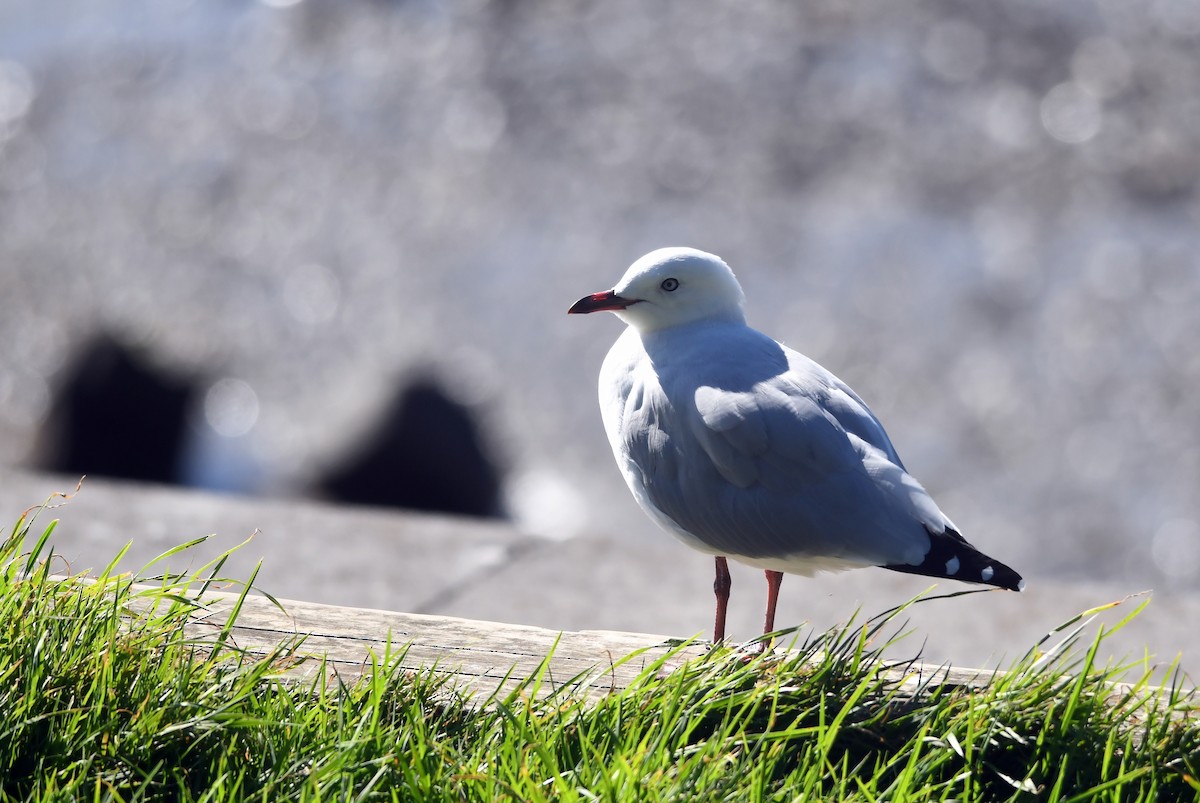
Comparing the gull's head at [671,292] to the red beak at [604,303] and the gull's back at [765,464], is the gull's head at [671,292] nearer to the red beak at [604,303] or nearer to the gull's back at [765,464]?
the red beak at [604,303]

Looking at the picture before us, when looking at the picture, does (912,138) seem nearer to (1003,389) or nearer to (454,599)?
(1003,389)

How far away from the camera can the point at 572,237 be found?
10898 millimetres

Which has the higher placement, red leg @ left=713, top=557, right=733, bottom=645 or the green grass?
red leg @ left=713, top=557, right=733, bottom=645

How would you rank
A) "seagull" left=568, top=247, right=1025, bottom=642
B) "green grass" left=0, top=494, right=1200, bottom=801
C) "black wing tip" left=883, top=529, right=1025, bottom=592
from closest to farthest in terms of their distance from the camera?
1. "green grass" left=0, top=494, right=1200, bottom=801
2. "black wing tip" left=883, top=529, right=1025, bottom=592
3. "seagull" left=568, top=247, right=1025, bottom=642

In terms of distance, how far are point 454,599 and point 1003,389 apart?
17.8 ft

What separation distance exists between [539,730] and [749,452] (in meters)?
0.77

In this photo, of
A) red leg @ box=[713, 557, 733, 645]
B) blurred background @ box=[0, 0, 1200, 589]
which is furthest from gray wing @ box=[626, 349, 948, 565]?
blurred background @ box=[0, 0, 1200, 589]

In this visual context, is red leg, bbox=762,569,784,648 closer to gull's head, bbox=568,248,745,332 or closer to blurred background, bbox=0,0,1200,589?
gull's head, bbox=568,248,745,332

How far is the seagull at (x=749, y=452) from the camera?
9.57 feet

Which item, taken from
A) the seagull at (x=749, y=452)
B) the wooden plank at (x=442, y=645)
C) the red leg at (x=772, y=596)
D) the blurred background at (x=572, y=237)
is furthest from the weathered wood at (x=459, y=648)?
the blurred background at (x=572, y=237)

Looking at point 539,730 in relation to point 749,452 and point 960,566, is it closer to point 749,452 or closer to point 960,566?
point 749,452

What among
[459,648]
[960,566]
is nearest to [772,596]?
[960,566]

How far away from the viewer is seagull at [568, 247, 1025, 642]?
115 inches

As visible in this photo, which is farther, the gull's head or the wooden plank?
the gull's head
